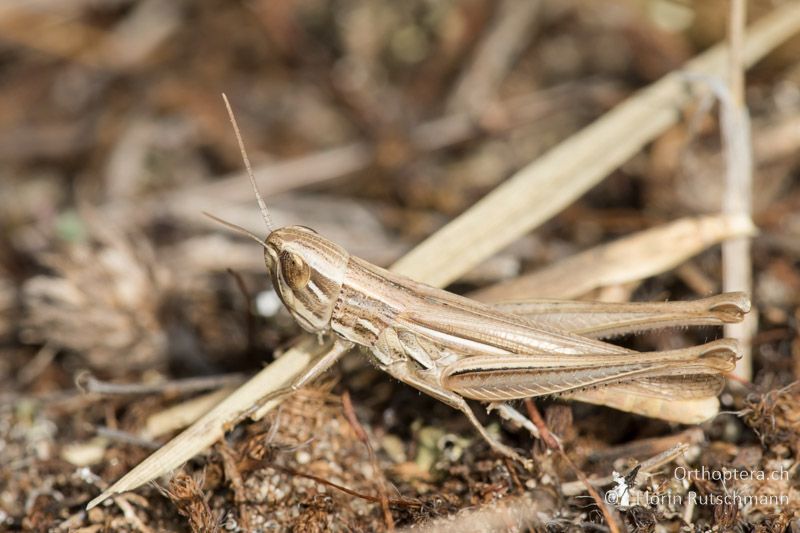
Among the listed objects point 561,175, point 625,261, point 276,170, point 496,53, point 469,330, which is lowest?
point 469,330

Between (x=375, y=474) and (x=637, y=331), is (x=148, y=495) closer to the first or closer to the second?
(x=375, y=474)

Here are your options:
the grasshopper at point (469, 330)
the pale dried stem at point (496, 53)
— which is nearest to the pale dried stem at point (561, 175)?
the grasshopper at point (469, 330)

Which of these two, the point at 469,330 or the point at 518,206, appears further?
the point at 518,206

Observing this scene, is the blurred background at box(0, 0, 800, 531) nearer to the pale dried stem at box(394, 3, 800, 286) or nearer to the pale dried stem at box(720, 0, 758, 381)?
the pale dried stem at box(720, 0, 758, 381)

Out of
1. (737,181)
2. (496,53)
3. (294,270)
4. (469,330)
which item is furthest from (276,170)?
(737,181)

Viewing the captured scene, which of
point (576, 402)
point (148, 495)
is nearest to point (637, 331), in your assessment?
point (576, 402)

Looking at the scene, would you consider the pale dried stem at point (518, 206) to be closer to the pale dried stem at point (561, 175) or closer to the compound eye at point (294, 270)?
the pale dried stem at point (561, 175)

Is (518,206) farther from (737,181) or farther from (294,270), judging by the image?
(294,270)

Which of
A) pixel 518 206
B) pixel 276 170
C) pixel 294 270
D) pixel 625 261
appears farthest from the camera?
pixel 276 170
